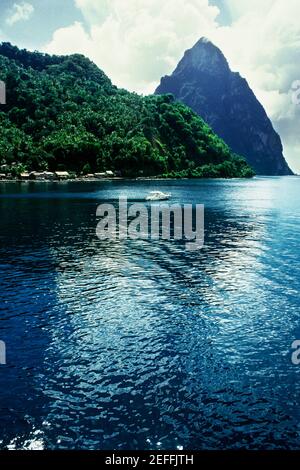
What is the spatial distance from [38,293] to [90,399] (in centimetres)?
2141

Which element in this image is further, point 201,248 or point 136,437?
point 201,248

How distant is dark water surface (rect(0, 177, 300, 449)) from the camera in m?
21.2

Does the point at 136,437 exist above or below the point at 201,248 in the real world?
below

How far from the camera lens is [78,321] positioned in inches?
1390

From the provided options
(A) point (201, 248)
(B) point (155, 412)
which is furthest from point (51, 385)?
(A) point (201, 248)

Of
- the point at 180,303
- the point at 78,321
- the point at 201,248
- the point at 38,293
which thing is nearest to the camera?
the point at 78,321

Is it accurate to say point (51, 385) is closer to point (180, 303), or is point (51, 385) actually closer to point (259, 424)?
point (259, 424)

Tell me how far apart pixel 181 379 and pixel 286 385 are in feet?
23.4

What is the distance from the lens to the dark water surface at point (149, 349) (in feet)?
69.7

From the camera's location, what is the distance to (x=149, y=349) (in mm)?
30250

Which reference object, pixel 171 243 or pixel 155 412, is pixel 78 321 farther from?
pixel 171 243

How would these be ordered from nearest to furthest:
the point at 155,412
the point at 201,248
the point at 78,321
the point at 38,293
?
the point at 155,412 → the point at 78,321 → the point at 38,293 → the point at 201,248

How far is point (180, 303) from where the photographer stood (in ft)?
132

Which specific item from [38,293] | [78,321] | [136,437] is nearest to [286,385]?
[136,437]
